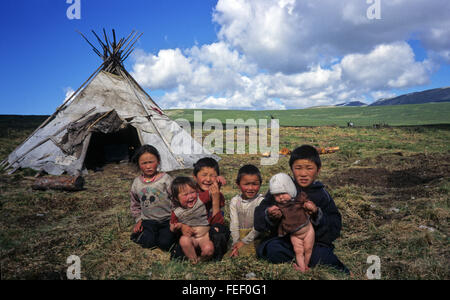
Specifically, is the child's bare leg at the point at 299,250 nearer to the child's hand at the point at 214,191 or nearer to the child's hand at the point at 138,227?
the child's hand at the point at 214,191

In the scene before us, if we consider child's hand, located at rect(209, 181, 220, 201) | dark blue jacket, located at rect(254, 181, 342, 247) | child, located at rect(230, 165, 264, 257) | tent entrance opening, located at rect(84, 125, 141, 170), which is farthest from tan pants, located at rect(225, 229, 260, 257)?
tent entrance opening, located at rect(84, 125, 141, 170)

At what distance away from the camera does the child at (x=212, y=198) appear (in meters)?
2.99

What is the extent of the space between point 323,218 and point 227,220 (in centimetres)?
218

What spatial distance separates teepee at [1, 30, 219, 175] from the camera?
8.71 meters

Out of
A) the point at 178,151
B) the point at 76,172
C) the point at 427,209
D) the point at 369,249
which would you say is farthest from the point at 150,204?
the point at 178,151

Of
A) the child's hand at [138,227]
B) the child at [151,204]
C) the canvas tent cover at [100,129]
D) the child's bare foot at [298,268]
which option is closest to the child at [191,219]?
the child at [151,204]

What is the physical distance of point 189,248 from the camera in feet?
9.11

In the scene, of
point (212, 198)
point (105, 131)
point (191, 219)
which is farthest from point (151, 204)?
point (105, 131)

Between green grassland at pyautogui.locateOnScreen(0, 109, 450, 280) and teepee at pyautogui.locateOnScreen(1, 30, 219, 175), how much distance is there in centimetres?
110

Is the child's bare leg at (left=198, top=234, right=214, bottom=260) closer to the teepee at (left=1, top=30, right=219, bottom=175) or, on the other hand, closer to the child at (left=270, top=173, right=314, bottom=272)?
the child at (left=270, top=173, right=314, bottom=272)

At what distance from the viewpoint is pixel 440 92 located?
140m

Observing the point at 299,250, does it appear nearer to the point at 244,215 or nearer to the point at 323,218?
the point at 323,218
